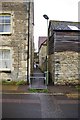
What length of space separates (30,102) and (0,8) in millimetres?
9997

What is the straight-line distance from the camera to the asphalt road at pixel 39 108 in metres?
8.78

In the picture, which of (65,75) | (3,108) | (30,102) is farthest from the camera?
(65,75)

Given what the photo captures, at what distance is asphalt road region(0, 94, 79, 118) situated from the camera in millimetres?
8781

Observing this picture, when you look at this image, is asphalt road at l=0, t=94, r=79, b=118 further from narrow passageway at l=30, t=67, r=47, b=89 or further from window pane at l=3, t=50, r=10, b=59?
window pane at l=3, t=50, r=10, b=59

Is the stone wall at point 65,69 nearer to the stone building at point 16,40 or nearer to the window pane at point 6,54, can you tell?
the stone building at point 16,40

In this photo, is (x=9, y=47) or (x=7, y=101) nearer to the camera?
(x=7, y=101)

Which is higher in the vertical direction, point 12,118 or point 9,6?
point 9,6

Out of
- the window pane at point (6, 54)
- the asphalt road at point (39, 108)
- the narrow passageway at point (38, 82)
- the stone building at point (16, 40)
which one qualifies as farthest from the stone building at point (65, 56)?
the asphalt road at point (39, 108)

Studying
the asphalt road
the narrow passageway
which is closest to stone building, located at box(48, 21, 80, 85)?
the narrow passageway

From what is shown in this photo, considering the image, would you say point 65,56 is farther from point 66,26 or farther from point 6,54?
point 6,54

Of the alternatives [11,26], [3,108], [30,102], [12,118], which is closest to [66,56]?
[11,26]

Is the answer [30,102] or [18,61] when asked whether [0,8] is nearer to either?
[18,61]

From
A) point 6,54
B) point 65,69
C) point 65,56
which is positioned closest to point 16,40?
point 6,54

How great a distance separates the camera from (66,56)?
18.3m
